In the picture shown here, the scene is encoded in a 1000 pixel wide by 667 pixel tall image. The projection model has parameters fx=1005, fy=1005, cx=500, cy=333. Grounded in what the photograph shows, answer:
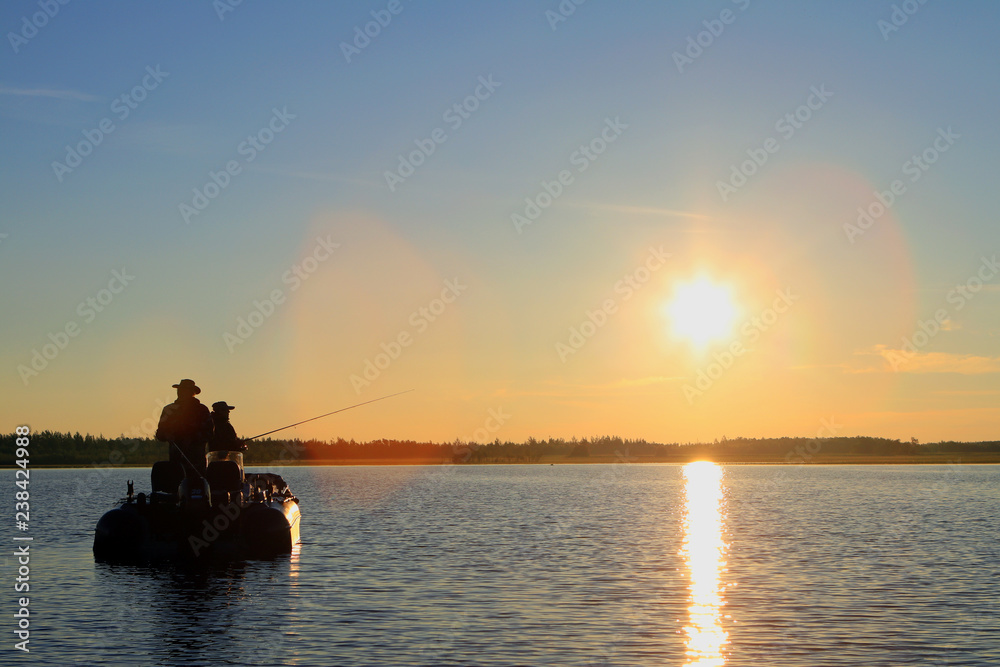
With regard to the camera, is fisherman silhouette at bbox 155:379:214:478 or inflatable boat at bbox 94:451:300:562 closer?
inflatable boat at bbox 94:451:300:562

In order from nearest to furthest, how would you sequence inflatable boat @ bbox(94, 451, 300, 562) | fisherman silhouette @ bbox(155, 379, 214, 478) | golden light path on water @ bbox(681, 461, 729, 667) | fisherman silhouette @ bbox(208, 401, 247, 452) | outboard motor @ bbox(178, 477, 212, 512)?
golden light path on water @ bbox(681, 461, 729, 667)
outboard motor @ bbox(178, 477, 212, 512)
inflatable boat @ bbox(94, 451, 300, 562)
fisherman silhouette @ bbox(155, 379, 214, 478)
fisherman silhouette @ bbox(208, 401, 247, 452)

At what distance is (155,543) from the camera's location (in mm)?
32781

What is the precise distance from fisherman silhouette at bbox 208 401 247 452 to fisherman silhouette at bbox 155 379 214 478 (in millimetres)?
1901

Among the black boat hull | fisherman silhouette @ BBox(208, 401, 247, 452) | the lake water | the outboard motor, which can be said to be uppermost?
fisherman silhouette @ BBox(208, 401, 247, 452)

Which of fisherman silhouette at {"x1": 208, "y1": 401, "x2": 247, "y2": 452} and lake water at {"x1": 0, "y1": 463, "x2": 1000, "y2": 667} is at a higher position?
fisherman silhouette at {"x1": 208, "y1": 401, "x2": 247, "y2": 452}

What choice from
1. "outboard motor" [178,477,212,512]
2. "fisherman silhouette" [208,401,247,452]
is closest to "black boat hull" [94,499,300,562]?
"outboard motor" [178,477,212,512]

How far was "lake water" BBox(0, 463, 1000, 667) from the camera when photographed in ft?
69.2

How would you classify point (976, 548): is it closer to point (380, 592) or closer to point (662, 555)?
point (662, 555)

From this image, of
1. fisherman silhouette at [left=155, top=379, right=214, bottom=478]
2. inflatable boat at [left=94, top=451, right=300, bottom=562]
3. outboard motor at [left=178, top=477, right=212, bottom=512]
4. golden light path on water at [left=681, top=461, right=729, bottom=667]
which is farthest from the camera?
fisherman silhouette at [left=155, top=379, right=214, bottom=478]

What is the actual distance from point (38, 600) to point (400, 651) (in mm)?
12753

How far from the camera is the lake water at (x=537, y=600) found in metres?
21.1

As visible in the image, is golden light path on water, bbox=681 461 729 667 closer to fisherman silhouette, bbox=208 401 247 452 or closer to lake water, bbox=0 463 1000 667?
lake water, bbox=0 463 1000 667

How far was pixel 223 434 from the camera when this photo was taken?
3653 centimetres

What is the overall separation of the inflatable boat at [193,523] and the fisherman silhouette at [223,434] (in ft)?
4.95
